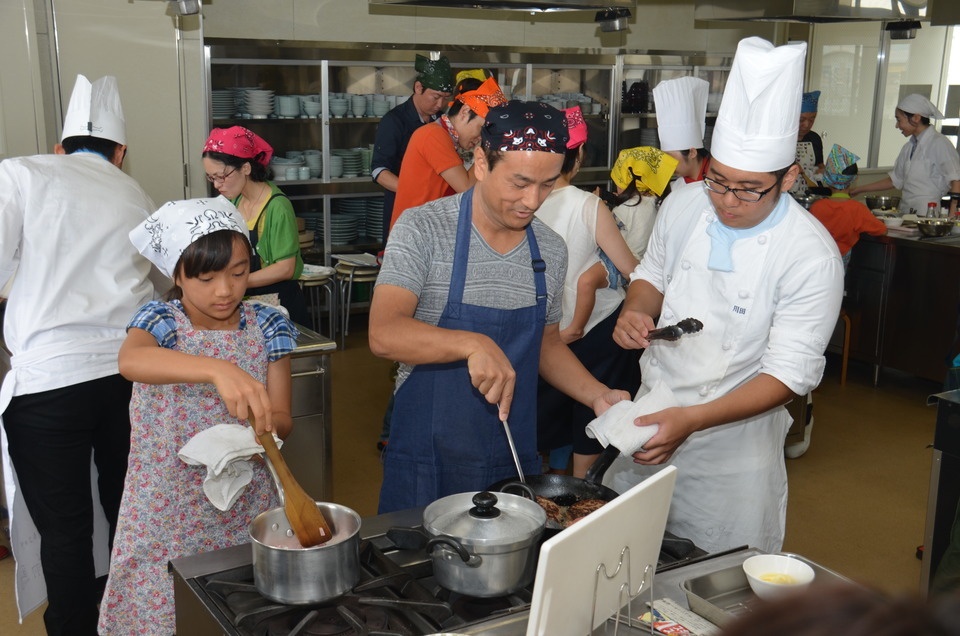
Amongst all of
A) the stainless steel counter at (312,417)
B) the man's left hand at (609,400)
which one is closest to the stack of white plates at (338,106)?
the stainless steel counter at (312,417)

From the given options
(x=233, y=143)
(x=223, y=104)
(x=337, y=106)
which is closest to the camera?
(x=233, y=143)

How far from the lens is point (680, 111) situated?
3502 millimetres

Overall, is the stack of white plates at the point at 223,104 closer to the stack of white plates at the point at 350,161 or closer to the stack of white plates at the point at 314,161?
the stack of white plates at the point at 314,161

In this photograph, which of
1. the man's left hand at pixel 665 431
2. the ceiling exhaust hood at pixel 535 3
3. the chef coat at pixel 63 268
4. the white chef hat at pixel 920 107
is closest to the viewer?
the man's left hand at pixel 665 431

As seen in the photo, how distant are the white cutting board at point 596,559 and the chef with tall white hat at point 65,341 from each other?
167 centimetres

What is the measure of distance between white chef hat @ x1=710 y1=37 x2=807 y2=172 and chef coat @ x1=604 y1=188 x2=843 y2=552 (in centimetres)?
15

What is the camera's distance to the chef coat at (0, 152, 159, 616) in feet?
7.46

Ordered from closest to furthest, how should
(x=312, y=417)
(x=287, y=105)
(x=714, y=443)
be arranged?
1. (x=714, y=443)
2. (x=312, y=417)
3. (x=287, y=105)

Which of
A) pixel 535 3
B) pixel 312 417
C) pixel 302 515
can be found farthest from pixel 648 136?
pixel 302 515

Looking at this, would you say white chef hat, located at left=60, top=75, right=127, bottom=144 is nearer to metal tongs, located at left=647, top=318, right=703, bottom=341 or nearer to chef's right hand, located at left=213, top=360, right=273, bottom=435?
chef's right hand, located at left=213, top=360, right=273, bottom=435

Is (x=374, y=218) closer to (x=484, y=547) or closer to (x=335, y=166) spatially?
(x=335, y=166)

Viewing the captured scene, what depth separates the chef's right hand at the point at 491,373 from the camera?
5.14 ft

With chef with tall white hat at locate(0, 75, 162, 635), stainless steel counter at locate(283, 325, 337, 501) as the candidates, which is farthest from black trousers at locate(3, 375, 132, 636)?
stainless steel counter at locate(283, 325, 337, 501)

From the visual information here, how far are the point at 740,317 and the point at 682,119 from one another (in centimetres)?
182
